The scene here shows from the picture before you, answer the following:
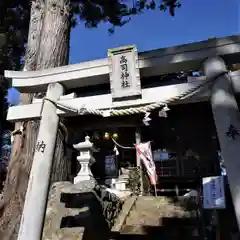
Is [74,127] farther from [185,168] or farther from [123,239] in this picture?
[185,168]

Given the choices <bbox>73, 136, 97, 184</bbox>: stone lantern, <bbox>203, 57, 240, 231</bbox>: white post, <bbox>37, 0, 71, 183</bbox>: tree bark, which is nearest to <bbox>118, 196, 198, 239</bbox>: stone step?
<bbox>73, 136, 97, 184</bbox>: stone lantern

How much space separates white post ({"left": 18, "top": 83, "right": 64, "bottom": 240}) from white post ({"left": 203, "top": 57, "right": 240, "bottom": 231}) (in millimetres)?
1541

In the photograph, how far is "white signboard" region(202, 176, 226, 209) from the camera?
2.65m

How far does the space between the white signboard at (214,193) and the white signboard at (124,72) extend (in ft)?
3.98

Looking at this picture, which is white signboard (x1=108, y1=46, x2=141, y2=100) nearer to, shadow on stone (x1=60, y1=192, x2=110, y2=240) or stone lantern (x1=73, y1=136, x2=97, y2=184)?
shadow on stone (x1=60, y1=192, x2=110, y2=240)

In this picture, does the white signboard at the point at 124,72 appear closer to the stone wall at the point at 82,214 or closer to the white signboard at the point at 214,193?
the stone wall at the point at 82,214

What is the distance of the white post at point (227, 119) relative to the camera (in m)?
1.99

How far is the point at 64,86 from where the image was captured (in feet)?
9.75

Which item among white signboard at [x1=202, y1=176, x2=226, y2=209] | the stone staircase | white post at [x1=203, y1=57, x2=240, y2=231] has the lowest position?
the stone staircase

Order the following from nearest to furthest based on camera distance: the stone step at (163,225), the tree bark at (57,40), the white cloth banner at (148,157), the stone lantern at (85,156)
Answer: the stone step at (163,225) → the stone lantern at (85,156) → the tree bark at (57,40) → the white cloth banner at (148,157)

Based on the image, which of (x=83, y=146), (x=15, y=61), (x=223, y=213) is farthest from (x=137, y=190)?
(x=15, y=61)

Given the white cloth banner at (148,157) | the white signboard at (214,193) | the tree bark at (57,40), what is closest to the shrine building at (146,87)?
the white signboard at (214,193)

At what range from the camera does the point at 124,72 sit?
8.80 feet

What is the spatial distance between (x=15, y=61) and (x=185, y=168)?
744 cm
